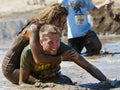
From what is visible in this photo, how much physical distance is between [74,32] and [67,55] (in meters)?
4.27

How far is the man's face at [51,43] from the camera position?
18.5 ft

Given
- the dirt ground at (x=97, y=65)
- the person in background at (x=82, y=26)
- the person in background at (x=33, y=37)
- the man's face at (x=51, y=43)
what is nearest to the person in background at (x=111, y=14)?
the dirt ground at (x=97, y=65)

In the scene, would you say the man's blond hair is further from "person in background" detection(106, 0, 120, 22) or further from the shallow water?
"person in background" detection(106, 0, 120, 22)

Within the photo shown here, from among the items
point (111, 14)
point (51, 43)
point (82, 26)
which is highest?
point (51, 43)

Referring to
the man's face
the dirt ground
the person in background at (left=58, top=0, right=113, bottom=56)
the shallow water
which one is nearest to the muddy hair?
the man's face

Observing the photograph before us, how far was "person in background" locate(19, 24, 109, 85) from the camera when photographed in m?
5.68

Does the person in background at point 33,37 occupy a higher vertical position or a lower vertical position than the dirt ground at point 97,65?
higher

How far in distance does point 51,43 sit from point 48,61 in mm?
290

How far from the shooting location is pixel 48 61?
587 centimetres

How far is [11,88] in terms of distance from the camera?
20.7ft

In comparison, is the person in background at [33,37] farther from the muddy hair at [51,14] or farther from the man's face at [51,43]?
the man's face at [51,43]

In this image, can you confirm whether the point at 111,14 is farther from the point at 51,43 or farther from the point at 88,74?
the point at 51,43

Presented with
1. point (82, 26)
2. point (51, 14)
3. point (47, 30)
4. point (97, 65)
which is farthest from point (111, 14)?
point (47, 30)

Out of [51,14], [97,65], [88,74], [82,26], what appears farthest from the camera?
[82,26]
